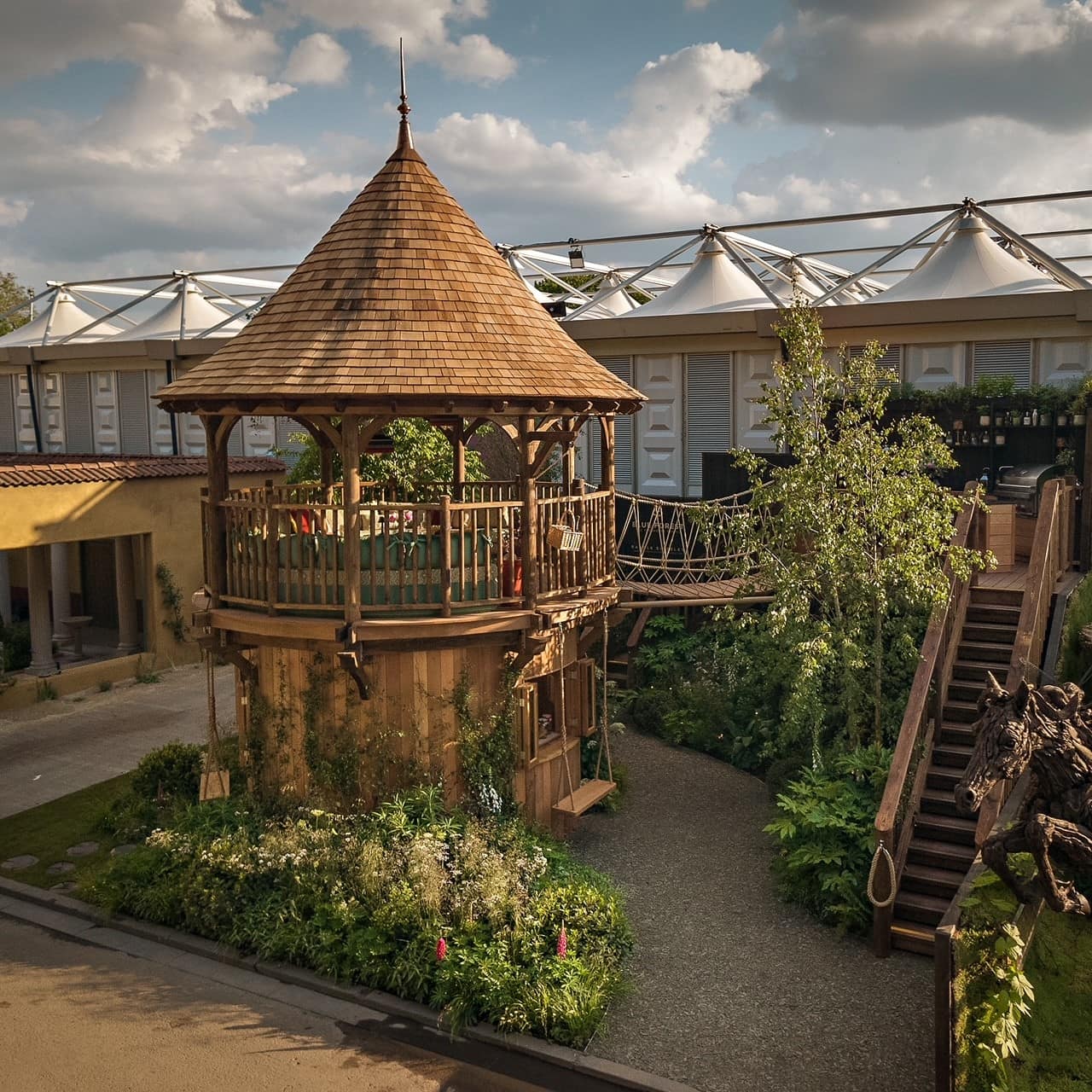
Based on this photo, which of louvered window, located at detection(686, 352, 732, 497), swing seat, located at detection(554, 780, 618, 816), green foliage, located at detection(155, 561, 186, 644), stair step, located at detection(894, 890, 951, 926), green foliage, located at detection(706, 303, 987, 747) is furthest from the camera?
green foliage, located at detection(155, 561, 186, 644)

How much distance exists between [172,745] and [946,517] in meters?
9.55

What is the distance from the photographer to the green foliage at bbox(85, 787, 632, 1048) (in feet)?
31.3

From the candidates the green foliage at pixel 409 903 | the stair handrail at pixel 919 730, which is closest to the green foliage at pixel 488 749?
the green foliage at pixel 409 903

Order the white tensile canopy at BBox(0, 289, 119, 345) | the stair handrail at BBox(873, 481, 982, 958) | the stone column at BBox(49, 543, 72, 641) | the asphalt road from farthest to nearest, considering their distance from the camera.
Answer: the white tensile canopy at BBox(0, 289, 119, 345)
the stone column at BBox(49, 543, 72, 641)
the stair handrail at BBox(873, 481, 982, 958)
the asphalt road

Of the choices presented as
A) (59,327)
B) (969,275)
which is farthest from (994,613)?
(59,327)

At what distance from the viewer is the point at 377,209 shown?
12.7 meters

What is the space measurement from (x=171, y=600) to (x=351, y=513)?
11.6 m

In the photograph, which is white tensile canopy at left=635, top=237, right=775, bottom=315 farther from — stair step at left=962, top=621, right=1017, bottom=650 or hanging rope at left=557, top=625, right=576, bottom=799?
hanging rope at left=557, top=625, right=576, bottom=799

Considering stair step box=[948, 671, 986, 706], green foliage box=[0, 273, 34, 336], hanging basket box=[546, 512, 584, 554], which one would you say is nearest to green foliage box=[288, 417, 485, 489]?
hanging basket box=[546, 512, 584, 554]

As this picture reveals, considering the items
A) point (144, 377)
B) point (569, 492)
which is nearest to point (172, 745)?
point (569, 492)

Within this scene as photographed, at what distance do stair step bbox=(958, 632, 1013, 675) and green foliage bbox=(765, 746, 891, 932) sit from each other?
1577 millimetres

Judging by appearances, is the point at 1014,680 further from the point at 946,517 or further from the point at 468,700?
the point at 468,700

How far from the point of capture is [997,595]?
1399cm

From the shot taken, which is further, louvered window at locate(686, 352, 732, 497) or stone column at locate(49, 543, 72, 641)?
stone column at locate(49, 543, 72, 641)
